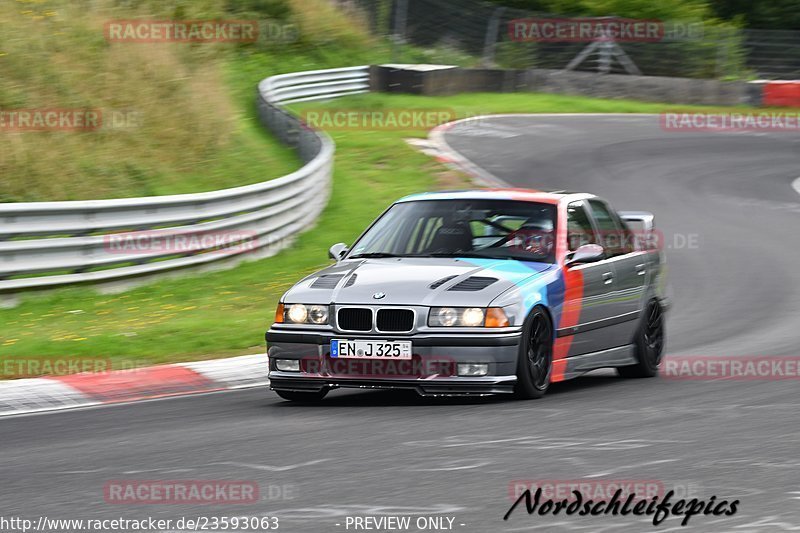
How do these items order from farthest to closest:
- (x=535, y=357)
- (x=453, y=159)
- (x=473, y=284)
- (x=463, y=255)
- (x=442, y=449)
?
1. (x=453, y=159)
2. (x=463, y=255)
3. (x=535, y=357)
4. (x=473, y=284)
5. (x=442, y=449)

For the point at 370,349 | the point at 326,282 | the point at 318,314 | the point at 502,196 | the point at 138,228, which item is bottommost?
the point at 138,228

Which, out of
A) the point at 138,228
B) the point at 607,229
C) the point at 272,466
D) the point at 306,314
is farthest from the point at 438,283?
the point at 138,228

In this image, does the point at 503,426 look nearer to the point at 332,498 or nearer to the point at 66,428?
the point at 332,498

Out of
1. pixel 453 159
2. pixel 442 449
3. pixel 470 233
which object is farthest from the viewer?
pixel 453 159

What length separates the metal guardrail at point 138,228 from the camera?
1427 centimetres

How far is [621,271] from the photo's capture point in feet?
34.3

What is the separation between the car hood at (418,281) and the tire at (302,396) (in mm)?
648

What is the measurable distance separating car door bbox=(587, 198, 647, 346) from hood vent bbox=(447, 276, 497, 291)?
5.43ft

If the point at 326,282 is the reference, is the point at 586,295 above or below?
below

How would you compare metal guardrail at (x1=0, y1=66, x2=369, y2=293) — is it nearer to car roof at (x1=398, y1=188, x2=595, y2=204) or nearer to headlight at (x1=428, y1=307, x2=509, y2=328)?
car roof at (x1=398, y1=188, x2=595, y2=204)

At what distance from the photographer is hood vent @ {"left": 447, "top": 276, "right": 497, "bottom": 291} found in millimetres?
8789

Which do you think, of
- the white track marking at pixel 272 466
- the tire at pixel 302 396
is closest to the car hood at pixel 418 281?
the tire at pixel 302 396

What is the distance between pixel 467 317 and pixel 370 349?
0.64 metres

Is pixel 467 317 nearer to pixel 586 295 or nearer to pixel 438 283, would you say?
pixel 438 283
